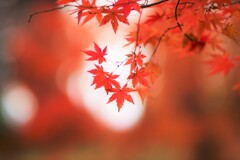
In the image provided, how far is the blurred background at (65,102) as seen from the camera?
831cm

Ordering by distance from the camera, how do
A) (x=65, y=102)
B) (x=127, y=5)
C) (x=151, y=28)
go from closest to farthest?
(x=127, y=5) → (x=151, y=28) → (x=65, y=102)

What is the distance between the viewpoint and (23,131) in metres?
9.49

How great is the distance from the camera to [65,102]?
9852mm

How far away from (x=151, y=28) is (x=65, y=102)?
7991mm

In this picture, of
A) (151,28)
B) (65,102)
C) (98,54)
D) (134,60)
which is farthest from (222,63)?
(65,102)

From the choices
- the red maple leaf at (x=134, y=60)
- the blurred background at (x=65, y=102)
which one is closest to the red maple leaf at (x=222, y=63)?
the red maple leaf at (x=134, y=60)

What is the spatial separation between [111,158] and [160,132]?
1808mm

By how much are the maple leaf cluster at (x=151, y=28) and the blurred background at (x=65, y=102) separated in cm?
554

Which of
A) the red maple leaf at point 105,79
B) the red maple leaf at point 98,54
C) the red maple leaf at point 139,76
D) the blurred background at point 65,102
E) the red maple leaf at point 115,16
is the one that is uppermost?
the blurred background at point 65,102

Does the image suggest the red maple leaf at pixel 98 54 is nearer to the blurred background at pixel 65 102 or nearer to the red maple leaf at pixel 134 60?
the red maple leaf at pixel 134 60

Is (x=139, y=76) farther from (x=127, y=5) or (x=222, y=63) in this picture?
(x=222, y=63)

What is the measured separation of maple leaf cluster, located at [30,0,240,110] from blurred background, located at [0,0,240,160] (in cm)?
554

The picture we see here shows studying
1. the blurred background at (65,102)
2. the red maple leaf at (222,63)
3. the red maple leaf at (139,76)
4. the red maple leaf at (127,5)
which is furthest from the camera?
the blurred background at (65,102)

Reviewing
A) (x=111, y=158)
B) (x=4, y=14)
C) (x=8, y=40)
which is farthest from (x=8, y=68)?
(x=111, y=158)
